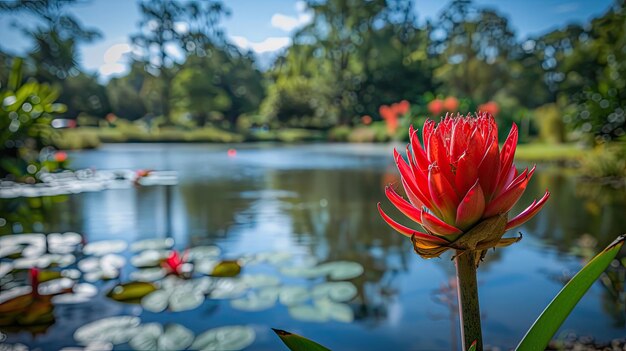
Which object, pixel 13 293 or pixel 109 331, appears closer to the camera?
pixel 109 331

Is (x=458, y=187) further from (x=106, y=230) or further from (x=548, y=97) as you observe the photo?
(x=548, y=97)

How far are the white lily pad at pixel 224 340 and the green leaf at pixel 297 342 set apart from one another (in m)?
Answer: 0.84

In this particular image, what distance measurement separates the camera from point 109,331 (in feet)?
3.97

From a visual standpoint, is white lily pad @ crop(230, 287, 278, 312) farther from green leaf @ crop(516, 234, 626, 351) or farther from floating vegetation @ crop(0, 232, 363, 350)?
green leaf @ crop(516, 234, 626, 351)

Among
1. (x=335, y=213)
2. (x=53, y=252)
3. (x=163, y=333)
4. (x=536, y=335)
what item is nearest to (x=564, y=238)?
(x=335, y=213)

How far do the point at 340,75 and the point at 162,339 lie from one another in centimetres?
1443

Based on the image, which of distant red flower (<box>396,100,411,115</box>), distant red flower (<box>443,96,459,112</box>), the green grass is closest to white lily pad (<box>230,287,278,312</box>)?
the green grass

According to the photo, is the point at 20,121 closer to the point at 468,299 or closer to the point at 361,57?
the point at 468,299

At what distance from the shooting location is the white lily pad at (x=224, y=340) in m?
1.12

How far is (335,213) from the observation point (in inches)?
126

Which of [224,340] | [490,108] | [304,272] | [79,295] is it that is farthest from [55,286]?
[490,108]

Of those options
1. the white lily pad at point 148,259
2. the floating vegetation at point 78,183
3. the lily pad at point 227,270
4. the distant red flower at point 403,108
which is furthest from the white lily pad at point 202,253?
the distant red flower at point 403,108

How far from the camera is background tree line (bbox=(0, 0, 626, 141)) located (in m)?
13.8

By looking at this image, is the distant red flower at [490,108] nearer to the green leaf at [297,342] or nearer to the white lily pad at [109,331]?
the green leaf at [297,342]
